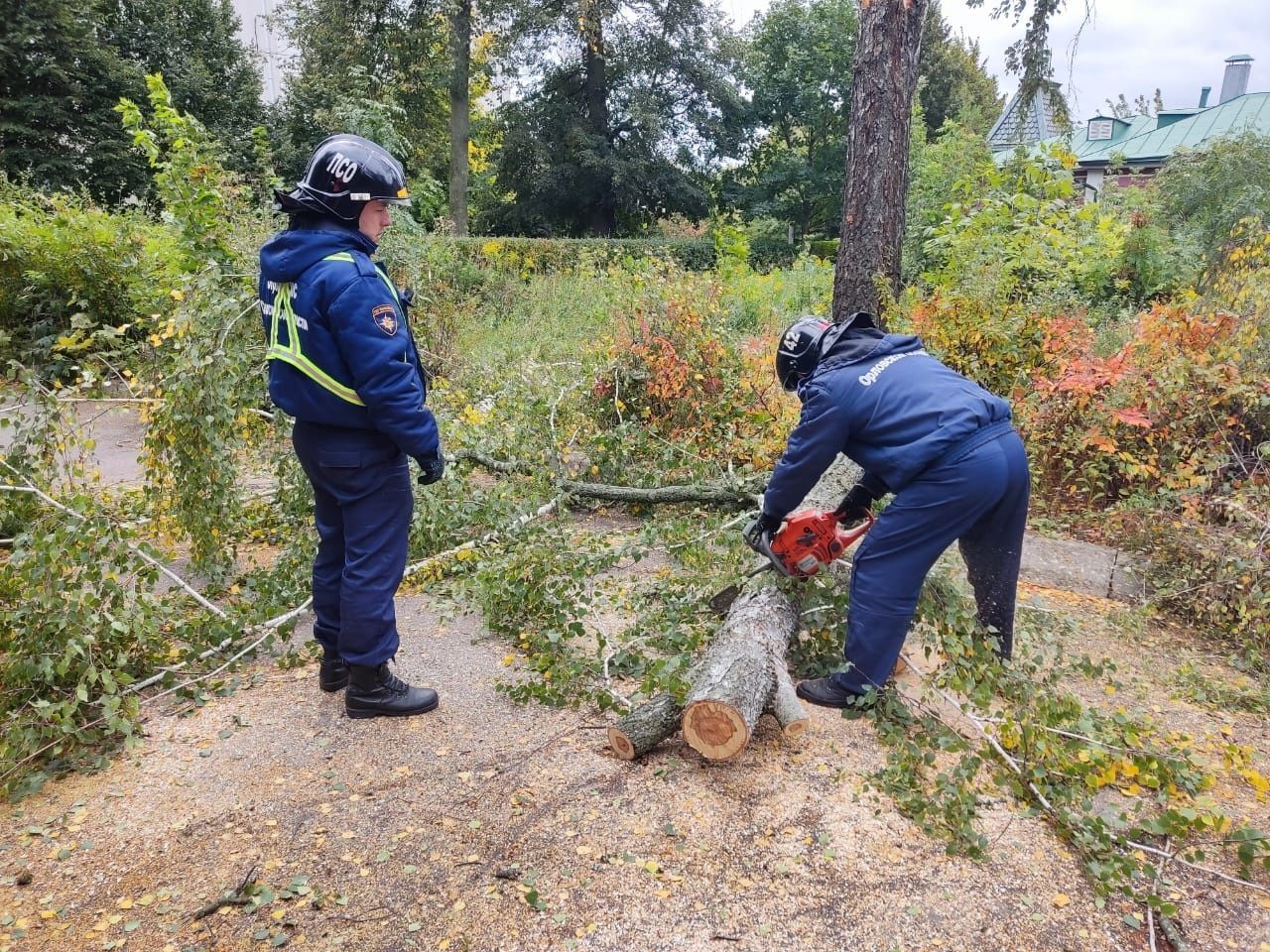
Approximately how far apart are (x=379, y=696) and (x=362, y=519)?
0.73 meters

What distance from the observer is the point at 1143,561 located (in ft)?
15.1

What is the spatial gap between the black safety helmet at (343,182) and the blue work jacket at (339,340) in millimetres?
78

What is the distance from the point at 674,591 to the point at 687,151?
2253 cm

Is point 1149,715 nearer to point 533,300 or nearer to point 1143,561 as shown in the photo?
point 1143,561

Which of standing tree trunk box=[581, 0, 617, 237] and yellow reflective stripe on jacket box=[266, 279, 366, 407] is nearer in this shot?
yellow reflective stripe on jacket box=[266, 279, 366, 407]

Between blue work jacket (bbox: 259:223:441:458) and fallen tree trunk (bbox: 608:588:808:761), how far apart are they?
4.10ft

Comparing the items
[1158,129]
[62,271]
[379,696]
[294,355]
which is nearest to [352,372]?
[294,355]

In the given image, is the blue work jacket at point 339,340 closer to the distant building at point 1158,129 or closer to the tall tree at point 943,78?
the distant building at point 1158,129

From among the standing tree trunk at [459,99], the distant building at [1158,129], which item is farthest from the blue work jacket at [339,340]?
the distant building at [1158,129]

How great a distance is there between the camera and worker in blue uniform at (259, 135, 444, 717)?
2.63 metres

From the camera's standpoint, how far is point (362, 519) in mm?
2824

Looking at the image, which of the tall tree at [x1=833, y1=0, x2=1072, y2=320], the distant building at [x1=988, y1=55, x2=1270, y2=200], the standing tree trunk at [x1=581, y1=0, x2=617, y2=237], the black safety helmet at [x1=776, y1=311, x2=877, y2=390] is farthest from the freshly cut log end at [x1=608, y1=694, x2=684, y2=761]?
the distant building at [x1=988, y1=55, x2=1270, y2=200]

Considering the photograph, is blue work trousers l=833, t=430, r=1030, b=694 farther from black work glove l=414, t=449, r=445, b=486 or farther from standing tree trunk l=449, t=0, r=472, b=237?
standing tree trunk l=449, t=0, r=472, b=237

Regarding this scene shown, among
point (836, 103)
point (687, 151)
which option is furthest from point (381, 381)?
point (836, 103)
